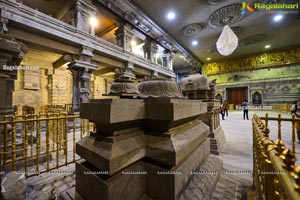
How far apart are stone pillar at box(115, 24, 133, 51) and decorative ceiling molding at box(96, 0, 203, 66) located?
1.53 ft

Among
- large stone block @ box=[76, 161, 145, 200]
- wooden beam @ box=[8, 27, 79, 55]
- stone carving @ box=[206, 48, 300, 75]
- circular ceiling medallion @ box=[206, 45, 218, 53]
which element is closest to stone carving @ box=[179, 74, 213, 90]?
large stone block @ box=[76, 161, 145, 200]

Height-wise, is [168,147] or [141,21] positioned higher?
[141,21]

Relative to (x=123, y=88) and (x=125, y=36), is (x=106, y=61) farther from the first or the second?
(x=123, y=88)

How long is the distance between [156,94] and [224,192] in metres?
1.55

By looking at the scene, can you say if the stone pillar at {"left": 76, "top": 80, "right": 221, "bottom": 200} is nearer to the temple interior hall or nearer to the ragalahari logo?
the temple interior hall

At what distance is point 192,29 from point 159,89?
11.3 meters

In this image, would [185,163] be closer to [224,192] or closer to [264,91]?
[224,192]

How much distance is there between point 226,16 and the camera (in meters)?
9.09

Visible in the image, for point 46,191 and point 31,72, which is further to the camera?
point 31,72

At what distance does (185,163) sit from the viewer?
149cm

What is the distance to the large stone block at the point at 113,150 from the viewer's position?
1116 mm

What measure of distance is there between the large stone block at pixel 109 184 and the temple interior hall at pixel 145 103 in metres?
0.01

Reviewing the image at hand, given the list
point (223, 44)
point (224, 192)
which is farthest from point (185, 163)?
point (223, 44)

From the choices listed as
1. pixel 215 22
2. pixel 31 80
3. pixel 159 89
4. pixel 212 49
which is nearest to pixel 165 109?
pixel 159 89
